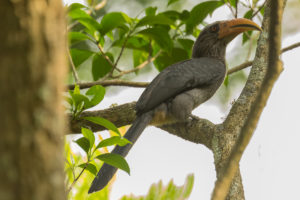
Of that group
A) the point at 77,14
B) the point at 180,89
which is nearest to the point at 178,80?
the point at 180,89

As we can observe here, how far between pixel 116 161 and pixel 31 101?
1.43 metres

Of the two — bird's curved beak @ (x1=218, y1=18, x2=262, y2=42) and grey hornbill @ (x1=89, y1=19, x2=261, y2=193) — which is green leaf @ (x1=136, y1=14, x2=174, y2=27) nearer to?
grey hornbill @ (x1=89, y1=19, x2=261, y2=193)

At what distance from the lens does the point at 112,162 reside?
213cm

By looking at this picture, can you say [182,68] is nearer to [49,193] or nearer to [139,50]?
[139,50]

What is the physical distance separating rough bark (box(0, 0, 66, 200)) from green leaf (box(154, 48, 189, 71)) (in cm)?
257

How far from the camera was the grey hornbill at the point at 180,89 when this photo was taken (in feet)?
10.7

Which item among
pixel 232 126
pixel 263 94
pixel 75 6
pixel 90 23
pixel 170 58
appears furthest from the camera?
pixel 170 58

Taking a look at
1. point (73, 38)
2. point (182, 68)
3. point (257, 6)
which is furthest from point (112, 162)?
point (257, 6)

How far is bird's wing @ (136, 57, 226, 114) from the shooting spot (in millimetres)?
3352

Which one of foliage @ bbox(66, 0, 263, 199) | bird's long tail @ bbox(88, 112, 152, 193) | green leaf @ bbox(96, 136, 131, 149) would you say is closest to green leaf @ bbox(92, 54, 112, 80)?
foliage @ bbox(66, 0, 263, 199)

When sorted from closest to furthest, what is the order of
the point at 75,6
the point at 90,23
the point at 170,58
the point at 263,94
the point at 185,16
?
the point at 263,94, the point at 75,6, the point at 90,23, the point at 185,16, the point at 170,58

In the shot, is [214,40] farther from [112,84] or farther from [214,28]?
[112,84]

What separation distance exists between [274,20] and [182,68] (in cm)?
225

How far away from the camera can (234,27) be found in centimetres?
390
